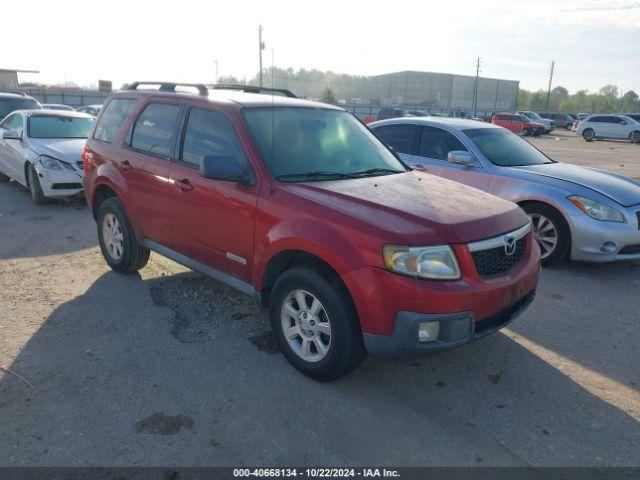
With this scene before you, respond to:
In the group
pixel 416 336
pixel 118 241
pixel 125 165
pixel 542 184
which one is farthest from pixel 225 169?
pixel 542 184

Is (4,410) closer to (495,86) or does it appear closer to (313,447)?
(313,447)

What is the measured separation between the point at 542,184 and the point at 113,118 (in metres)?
4.86

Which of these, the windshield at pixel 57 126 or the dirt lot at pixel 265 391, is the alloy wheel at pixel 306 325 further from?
the windshield at pixel 57 126

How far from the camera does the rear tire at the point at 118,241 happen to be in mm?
4918

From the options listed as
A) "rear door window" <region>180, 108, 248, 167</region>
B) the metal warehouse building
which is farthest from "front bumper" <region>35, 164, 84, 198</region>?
the metal warehouse building

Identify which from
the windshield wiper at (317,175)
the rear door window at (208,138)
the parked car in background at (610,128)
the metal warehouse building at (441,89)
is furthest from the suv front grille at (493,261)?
the metal warehouse building at (441,89)

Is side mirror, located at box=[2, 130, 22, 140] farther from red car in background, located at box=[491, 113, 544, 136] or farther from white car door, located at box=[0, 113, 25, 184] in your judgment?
red car in background, located at box=[491, 113, 544, 136]

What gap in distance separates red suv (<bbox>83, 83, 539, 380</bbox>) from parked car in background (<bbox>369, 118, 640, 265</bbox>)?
1.60m

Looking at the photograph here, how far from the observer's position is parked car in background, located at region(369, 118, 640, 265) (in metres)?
5.29

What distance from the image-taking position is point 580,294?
5.01 metres

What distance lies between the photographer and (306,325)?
333 cm

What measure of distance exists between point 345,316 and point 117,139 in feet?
10.8

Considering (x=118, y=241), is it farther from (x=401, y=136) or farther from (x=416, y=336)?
(x=401, y=136)

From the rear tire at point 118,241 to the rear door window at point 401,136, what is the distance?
3.63m
